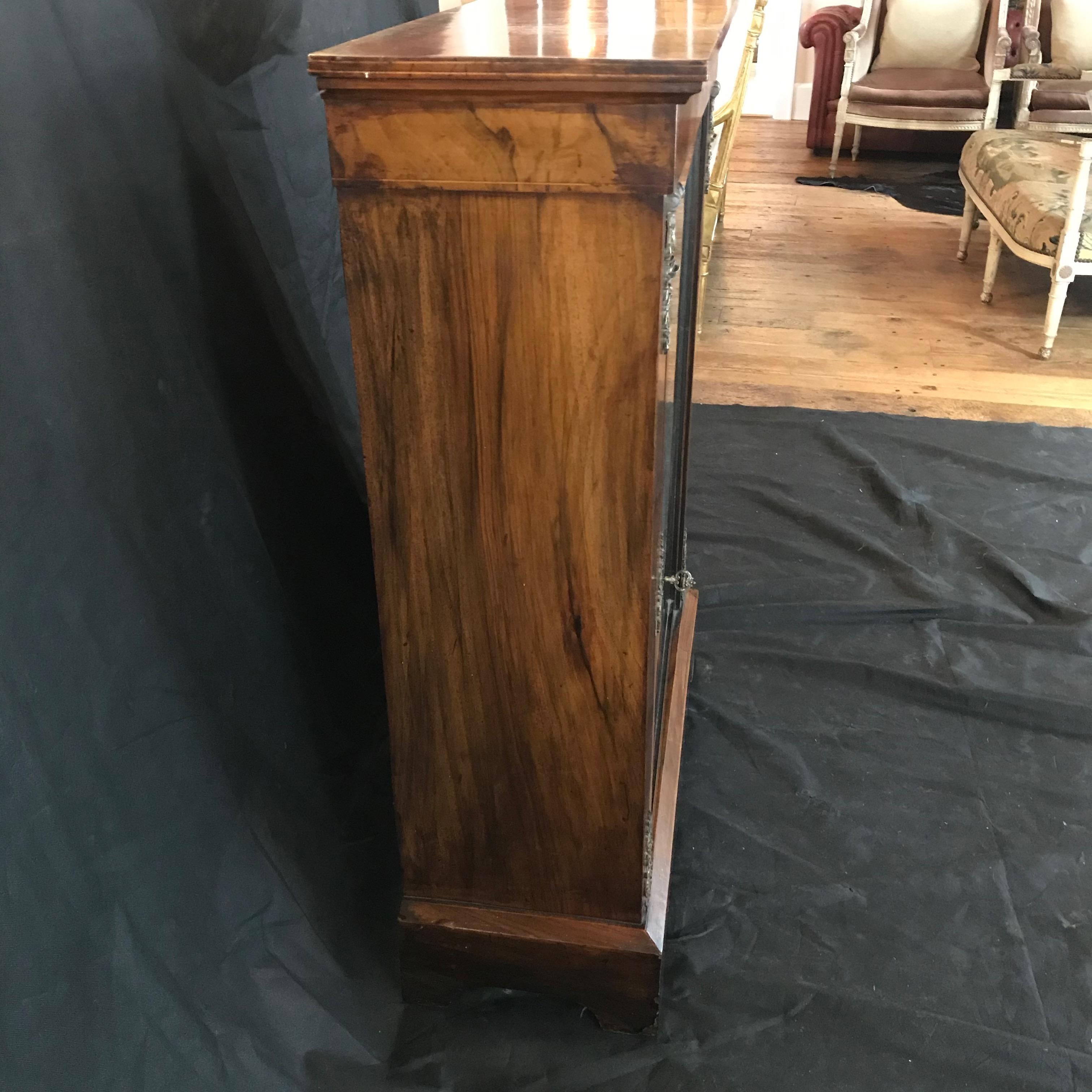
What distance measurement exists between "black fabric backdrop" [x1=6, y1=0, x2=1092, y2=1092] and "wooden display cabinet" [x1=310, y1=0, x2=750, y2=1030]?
0.15 metres

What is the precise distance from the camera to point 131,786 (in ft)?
3.53

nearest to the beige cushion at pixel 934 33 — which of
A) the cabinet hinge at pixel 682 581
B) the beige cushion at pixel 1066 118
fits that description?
the beige cushion at pixel 1066 118

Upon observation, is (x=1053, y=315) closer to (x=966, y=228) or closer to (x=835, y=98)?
(x=966, y=228)

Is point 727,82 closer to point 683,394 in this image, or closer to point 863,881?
point 683,394

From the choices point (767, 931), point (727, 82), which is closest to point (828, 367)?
point (727, 82)

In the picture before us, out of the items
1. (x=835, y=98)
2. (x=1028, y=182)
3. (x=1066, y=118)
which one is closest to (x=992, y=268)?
(x=1028, y=182)

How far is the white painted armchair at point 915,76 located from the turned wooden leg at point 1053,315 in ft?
6.82

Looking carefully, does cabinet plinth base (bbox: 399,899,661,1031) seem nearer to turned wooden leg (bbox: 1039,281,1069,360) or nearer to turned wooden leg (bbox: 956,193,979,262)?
turned wooden leg (bbox: 1039,281,1069,360)

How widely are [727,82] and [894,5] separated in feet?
5.63

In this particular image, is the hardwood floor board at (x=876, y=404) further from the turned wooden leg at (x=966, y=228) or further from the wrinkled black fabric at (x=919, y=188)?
the wrinkled black fabric at (x=919, y=188)

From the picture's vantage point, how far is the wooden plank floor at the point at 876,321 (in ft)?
9.50

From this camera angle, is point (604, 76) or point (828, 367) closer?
point (604, 76)

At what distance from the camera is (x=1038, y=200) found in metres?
3.04

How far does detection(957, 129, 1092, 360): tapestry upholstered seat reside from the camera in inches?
115
